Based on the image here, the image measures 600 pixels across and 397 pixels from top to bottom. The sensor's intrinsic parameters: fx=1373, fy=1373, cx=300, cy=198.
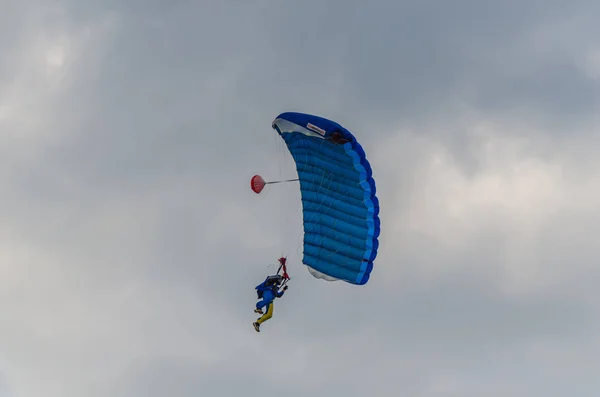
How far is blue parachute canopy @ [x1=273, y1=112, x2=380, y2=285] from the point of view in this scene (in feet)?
150

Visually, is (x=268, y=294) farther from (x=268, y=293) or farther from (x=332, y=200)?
(x=332, y=200)

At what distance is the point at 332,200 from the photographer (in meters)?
46.7

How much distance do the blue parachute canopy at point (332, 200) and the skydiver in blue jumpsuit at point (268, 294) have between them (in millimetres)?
1443

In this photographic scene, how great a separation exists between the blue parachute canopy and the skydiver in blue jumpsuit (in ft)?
4.73

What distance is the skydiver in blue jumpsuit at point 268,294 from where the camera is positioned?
45969 millimetres

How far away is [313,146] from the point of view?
1831 inches

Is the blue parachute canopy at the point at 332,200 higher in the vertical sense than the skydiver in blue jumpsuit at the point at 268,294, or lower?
higher

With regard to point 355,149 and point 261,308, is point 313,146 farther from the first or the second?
point 261,308

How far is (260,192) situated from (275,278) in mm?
3037

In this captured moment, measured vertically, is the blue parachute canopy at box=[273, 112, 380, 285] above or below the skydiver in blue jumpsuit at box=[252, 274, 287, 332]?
above

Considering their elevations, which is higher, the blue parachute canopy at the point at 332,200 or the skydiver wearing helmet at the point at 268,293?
the blue parachute canopy at the point at 332,200

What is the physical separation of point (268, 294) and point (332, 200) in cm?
388

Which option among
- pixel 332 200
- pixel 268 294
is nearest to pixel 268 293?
pixel 268 294

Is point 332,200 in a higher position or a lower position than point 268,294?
higher
